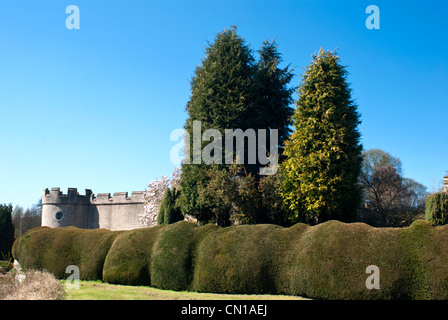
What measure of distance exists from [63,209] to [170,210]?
62.7ft

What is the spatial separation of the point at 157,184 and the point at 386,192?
2367cm

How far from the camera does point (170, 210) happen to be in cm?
2714

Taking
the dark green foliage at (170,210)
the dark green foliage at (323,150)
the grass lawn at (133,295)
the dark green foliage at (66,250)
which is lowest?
the grass lawn at (133,295)

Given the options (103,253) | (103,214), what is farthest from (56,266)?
(103,214)

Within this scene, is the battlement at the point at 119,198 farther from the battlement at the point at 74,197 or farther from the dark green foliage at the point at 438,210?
the dark green foliage at the point at 438,210

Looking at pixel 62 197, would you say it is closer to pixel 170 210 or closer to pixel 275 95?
pixel 170 210

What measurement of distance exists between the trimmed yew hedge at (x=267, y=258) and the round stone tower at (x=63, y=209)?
2421 centimetres

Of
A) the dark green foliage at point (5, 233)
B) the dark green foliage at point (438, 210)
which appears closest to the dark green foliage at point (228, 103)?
the dark green foliage at point (438, 210)

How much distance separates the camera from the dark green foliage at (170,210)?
2688 cm

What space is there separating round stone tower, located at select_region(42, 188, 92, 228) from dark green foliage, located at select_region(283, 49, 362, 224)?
1047 inches

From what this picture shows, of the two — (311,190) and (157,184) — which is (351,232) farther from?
(157,184)

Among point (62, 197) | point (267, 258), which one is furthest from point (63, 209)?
point (267, 258)

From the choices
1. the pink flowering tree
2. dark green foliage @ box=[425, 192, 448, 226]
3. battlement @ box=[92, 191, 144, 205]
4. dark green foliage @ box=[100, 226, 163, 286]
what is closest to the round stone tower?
battlement @ box=[92, 191, 144, 205]
